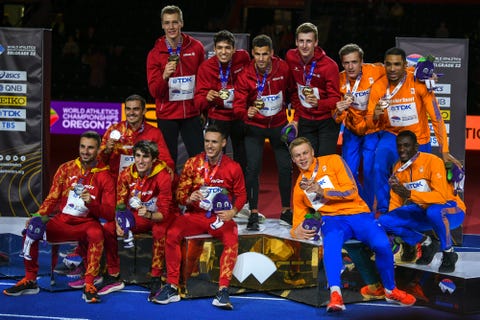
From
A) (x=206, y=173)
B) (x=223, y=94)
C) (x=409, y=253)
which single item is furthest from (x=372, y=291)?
(x=223, y=94)

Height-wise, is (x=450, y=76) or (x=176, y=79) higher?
(x=450, y=76)

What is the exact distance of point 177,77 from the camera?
9.02 meters

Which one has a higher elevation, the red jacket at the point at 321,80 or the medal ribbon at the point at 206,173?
the red jacket at the point at 321,80

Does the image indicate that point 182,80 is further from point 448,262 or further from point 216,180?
point 448,262

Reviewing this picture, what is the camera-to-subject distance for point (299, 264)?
317 inches

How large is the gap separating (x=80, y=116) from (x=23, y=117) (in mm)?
6264

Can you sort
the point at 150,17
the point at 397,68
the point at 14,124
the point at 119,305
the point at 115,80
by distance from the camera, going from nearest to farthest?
the point at 119,305 → the point at 397,68 → the point at 14,124 → the point at 115,80 → the point at 150,17

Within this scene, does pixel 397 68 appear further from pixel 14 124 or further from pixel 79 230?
pixel 14 124

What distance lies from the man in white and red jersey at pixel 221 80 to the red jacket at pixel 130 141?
1.73ft

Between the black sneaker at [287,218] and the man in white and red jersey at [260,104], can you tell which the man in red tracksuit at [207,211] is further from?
the black sneaker at [287,218]

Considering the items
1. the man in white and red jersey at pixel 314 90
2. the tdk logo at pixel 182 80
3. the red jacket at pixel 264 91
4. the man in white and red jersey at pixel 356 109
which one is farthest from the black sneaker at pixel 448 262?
the tdk logo at pixel 182 80

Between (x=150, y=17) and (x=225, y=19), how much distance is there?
→ 6.01ft

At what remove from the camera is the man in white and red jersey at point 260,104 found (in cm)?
863

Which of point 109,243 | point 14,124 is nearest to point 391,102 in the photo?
point 109,243
